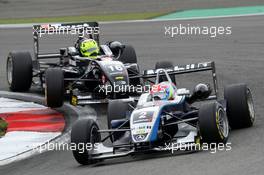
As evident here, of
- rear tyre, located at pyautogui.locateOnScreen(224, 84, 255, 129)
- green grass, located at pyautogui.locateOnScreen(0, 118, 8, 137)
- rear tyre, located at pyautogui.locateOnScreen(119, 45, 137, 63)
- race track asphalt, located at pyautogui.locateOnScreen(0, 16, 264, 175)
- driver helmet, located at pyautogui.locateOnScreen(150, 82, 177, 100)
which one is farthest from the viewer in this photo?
rear tyre, located at pyautogui.locateOnScreen(119, 45, 137, 63)

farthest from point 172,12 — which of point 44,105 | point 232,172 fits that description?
point 232,172

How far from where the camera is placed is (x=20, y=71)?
704 inches

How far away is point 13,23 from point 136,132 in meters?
22.6

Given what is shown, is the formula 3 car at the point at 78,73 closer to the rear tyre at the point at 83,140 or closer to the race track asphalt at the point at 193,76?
the race track asphalt at the point at 193,76

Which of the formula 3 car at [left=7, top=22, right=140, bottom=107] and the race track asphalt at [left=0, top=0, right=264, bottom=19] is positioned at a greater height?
the race track asphalt at [left=0, top=0, right=264, bottom=19]

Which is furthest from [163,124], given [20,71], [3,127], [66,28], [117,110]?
[20,71]

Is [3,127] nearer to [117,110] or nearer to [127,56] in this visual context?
[117,110]

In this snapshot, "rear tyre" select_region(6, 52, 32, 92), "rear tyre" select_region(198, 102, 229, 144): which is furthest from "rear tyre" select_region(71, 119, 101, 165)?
"rear tyre" select_region(6, 52, 32, 92)

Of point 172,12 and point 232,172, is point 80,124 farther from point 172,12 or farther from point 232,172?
point 172,12

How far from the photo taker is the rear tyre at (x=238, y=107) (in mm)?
12242

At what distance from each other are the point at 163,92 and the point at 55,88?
3.80 metres

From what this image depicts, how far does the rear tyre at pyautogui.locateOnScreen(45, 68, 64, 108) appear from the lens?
15297 mm

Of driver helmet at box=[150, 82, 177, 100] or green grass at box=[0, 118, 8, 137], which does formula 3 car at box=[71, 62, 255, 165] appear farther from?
green grass at box=[0, 118, 8, 137]

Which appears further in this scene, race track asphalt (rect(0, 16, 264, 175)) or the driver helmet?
the driver helmet
